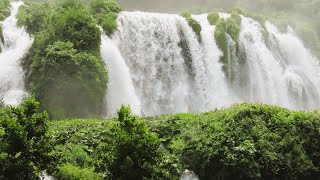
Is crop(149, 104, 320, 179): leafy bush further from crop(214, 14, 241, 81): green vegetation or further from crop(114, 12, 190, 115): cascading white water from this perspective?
crop(214, 14, 241, 81): green vegetation

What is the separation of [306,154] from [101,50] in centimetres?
1252

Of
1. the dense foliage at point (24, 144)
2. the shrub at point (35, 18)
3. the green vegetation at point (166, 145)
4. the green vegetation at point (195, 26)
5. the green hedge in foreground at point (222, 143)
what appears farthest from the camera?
the green vegetation at point (195, 26)

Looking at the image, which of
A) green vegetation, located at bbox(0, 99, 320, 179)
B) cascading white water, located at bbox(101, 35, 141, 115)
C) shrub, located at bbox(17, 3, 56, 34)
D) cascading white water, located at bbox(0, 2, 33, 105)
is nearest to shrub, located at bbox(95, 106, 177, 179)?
green vegetation, located at bbox(0, 99, 320, 179)

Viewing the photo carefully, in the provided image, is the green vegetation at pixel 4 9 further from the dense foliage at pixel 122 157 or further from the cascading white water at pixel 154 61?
the dense foliage at pixel 122 157

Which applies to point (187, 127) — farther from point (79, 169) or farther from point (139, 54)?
point (139, 54)

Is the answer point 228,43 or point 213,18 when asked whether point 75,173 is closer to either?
point 228,43

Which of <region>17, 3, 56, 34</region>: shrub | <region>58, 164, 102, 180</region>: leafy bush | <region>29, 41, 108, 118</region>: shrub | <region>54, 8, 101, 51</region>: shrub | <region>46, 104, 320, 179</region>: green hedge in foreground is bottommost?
<region>58, 164, 102, 180</region>: leafy bush

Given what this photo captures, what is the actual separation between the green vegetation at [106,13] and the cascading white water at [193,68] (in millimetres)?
528

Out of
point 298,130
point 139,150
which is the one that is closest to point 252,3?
point 298,130

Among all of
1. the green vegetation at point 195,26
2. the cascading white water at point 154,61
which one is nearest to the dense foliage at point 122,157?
the cascading white water at point 154,61

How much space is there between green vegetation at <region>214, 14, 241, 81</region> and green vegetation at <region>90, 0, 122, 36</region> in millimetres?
7586

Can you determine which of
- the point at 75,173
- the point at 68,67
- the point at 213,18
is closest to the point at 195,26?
the point at 213,18

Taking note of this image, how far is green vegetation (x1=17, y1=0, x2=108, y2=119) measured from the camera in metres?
22.7

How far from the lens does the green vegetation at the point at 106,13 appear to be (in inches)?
1085
